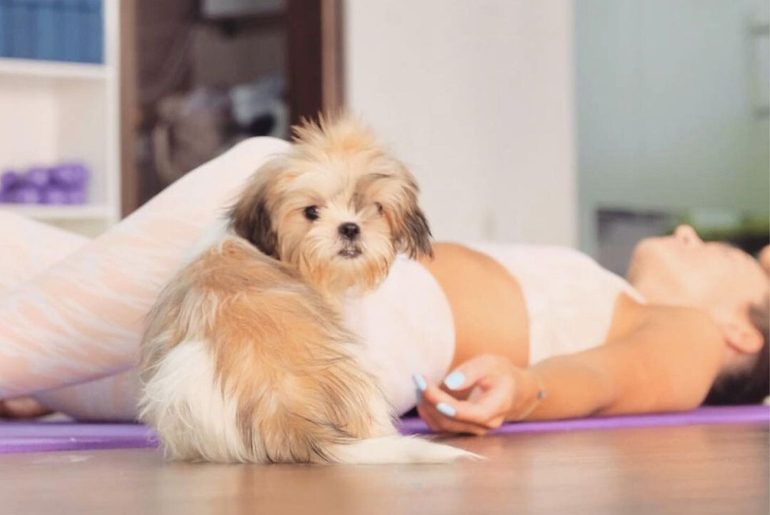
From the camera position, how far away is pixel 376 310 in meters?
1.75

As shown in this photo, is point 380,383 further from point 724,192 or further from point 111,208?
point 724,192

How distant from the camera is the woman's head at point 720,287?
2203 millimetres

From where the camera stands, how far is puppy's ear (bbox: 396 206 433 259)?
48.9 inches

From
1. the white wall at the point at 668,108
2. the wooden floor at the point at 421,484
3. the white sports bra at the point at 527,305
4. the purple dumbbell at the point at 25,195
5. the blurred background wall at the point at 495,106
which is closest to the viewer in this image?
the wooden floor at the point at 421,484

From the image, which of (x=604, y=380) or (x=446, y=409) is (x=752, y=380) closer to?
(x=604, y=380)

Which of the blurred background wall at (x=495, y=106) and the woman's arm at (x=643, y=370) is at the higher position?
the blurred background wall at (x=495, y=106)

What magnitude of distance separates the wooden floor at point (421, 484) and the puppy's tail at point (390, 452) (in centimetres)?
2

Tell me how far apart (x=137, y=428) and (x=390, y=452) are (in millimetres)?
Answer: 618

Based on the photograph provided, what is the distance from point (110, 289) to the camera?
1.53 meters

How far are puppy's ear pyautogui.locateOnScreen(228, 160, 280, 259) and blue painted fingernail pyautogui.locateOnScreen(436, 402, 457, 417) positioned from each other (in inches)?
11.3

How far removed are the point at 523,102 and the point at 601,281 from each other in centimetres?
282

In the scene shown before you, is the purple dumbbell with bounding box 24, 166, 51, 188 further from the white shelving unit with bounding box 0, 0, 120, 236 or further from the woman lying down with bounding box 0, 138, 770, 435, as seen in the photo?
the woman lying down with bounding box 0, 138, 770, 435

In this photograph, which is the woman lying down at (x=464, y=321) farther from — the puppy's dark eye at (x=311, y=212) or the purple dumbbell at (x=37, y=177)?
the purple dumbbell at (x=37, y=177)

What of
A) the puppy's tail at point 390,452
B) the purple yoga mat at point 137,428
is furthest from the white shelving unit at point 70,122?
the puppy's tail at point 390,452
